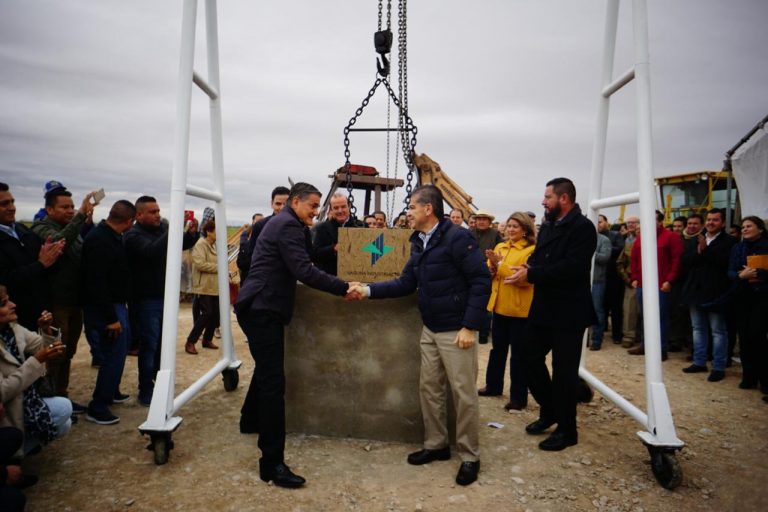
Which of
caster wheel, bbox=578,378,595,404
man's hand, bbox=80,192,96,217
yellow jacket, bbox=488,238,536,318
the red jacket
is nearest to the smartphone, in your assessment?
man's hand, bbox=80,192,96,217

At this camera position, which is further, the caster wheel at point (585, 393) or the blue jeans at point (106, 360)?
the caster wheel at point (585, 393)

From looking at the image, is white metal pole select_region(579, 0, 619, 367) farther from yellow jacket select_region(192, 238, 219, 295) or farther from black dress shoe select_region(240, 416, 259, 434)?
yellow jacket select_region(192, 238, 219, 295)

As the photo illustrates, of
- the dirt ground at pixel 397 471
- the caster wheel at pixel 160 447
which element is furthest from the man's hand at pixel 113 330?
the caster wheel at pixel 160 447

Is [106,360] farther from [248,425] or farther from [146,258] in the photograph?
[248,425]

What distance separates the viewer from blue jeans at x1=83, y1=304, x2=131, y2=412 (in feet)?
15.0

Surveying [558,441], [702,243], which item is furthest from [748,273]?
[558,441]

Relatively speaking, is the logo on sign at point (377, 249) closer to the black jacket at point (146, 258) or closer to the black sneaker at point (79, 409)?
the black jacket at point (146, 258)

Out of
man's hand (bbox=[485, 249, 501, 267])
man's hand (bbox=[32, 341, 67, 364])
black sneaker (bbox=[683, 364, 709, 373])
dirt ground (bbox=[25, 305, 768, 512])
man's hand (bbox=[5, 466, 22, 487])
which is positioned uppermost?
man's hand (bbox=[485, 249, 501, 267])

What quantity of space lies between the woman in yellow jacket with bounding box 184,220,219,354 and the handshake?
401cm

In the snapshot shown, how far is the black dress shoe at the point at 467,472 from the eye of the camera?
351 centimetres

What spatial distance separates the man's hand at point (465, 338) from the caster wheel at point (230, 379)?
10.1 feet

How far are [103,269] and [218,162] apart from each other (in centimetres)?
155

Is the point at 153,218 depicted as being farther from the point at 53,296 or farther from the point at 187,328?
the point at 187,328

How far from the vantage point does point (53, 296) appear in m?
4.76
